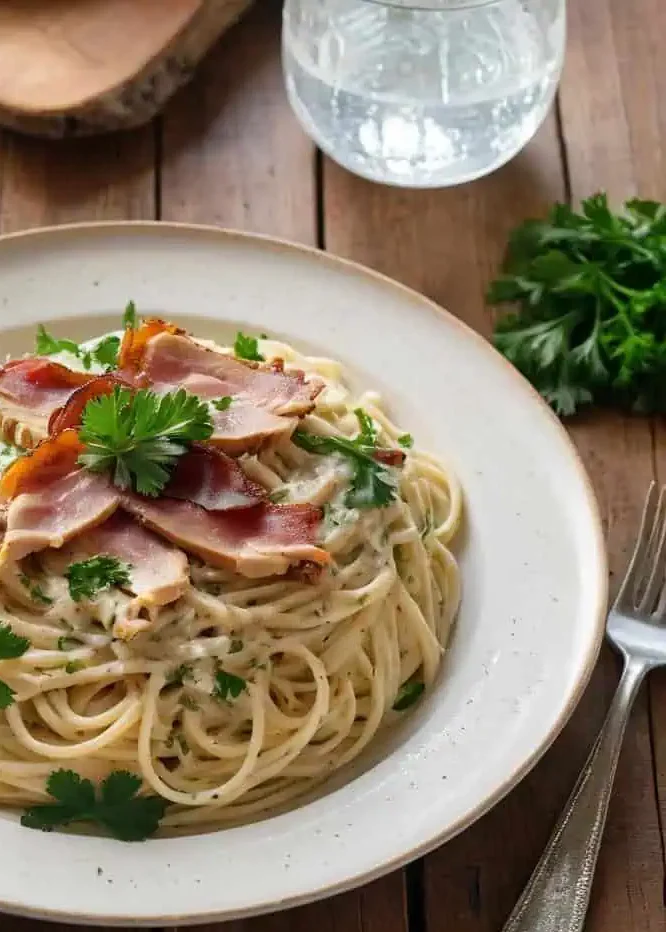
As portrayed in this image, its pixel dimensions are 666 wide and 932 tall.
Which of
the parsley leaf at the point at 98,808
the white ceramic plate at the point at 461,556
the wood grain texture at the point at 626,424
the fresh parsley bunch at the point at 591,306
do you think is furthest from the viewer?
the fresh parsley bunch at the point at 591,306

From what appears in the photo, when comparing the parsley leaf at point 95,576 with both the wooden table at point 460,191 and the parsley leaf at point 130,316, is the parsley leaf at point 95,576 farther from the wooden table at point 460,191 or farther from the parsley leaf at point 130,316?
the wooden table at point 460,191

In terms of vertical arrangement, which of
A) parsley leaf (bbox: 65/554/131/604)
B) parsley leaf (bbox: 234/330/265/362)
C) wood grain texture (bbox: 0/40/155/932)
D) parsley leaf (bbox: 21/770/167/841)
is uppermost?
wood grain texture (bbox: 0/40/155/932)

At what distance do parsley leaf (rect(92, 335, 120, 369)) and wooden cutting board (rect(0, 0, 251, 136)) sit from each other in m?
1.09

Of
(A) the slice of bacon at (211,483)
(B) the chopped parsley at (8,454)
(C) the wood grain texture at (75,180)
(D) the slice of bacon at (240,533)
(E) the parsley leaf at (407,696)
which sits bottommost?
(E) the parsley leaf at (407,696)

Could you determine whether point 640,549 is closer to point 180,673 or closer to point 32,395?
point 180,673

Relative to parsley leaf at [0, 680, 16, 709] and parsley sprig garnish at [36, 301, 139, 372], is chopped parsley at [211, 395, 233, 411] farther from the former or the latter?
parsley leaf at [0, 680, 16, 709]

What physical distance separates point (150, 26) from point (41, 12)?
1.15 feet

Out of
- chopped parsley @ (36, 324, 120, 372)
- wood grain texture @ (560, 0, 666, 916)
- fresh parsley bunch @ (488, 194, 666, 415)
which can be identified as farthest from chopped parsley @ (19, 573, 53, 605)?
fresh parsley bunch @ (488, 194, 666, 415)

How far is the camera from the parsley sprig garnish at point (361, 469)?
2.38 m

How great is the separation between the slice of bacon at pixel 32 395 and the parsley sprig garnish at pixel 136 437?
0.21 meters

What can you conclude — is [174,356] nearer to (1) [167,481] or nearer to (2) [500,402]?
(1) [167,481]

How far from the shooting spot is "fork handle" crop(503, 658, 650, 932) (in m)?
2.15

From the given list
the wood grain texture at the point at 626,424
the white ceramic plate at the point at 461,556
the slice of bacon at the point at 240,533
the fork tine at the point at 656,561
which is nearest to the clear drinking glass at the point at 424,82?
the wood grain texture at the point at 626,424

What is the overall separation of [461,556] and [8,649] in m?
→ 0.95
